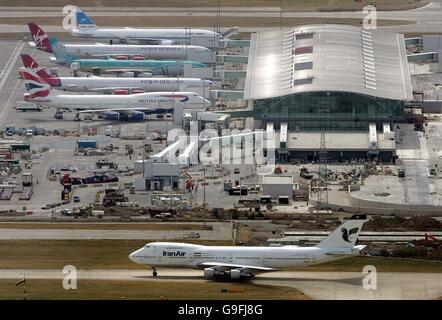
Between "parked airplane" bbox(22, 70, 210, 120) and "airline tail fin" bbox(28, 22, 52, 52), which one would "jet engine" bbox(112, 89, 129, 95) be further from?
"airline tail fin" bbox(28, 22, 52, 52)

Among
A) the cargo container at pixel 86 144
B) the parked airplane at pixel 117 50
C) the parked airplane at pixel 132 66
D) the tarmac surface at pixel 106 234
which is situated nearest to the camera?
the tarmac surface at pixel 106 234

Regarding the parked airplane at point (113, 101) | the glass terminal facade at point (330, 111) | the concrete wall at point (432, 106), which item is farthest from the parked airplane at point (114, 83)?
the concrete wall at point (432, 106)

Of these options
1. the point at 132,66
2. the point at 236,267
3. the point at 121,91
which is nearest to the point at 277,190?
the point at 236,267

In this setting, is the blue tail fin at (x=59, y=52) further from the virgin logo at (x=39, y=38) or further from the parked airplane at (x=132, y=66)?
the virgin logo at (x=39, y=38)

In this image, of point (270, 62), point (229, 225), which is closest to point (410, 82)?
point (270, 62)

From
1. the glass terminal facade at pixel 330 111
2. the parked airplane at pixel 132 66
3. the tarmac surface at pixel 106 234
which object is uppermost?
the parked airplane at pixel 132 66

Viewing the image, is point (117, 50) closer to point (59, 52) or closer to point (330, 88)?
point (59, 52)

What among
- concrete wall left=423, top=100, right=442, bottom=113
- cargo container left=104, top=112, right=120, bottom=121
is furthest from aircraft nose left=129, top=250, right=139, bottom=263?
concrete wall left=423, top=100, right=442, bottom=113

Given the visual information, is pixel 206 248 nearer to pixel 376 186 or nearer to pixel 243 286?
pixel 243 286
